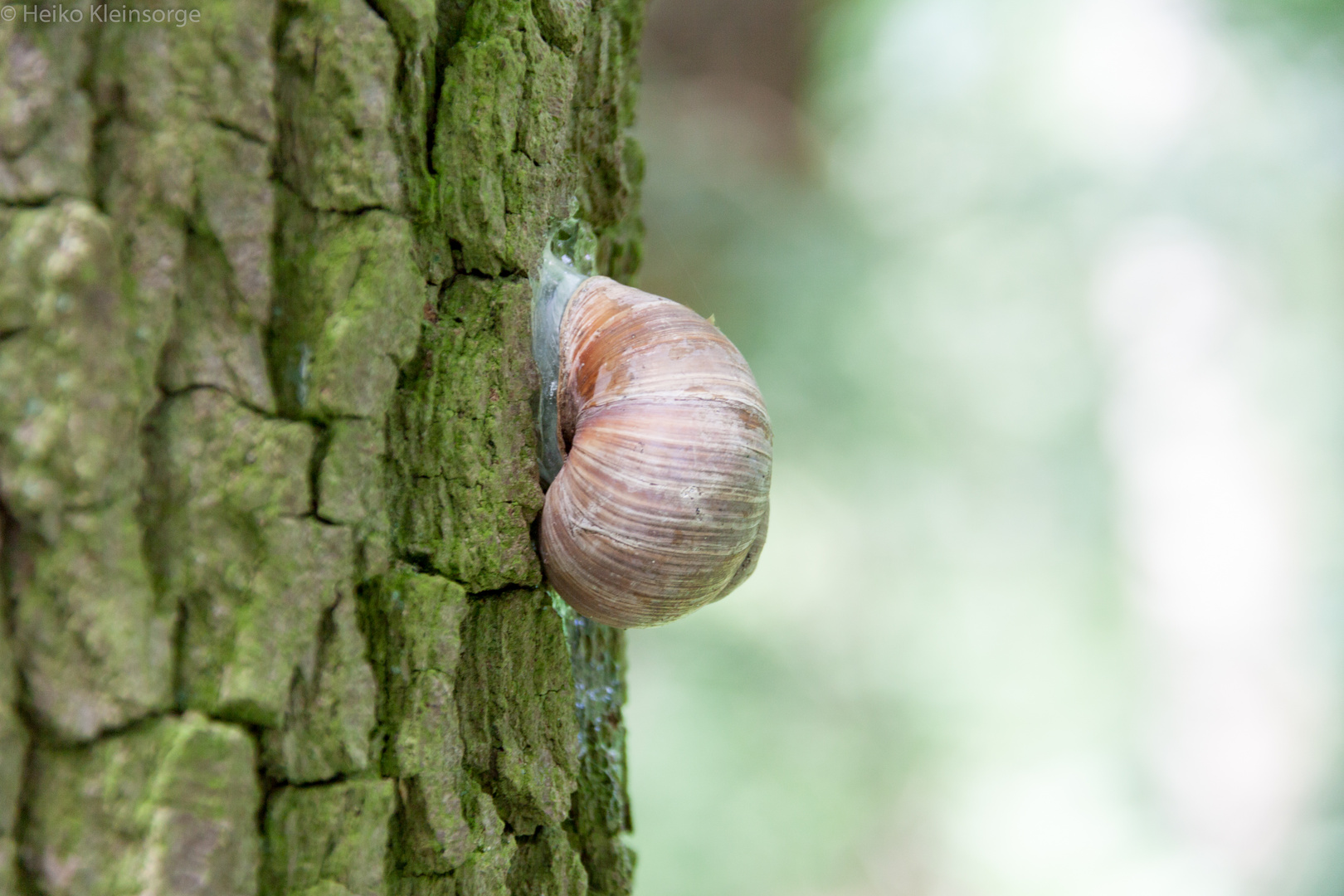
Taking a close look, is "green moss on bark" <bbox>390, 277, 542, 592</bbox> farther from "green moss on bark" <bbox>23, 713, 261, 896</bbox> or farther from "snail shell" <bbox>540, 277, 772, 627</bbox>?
"green moss on bark" <bbox>23, 713, 261, 896</bbox>

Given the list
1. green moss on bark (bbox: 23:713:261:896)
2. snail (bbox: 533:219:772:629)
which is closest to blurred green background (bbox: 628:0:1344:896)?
snail (bbox: 533:219:772:629)

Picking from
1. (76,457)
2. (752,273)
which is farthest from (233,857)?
(752,273)

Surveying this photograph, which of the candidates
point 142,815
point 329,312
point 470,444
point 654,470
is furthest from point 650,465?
point 142,815

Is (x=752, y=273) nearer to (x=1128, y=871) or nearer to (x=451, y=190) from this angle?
(x=1128, y=871)

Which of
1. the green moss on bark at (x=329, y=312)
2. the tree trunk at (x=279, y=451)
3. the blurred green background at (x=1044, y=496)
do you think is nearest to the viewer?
the tree trunk at (x=279, y=451)

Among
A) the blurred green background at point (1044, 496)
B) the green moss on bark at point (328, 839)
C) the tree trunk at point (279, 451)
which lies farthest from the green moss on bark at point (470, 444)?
the blurred green background at point (1044, 496)

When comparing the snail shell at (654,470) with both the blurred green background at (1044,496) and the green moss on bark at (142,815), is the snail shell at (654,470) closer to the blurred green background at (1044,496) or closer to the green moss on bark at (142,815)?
the green moss on bark at (142,815)

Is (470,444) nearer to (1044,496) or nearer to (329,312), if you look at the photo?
(329,312)
